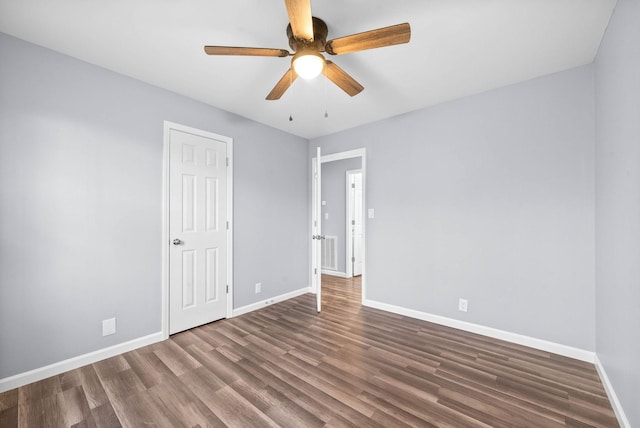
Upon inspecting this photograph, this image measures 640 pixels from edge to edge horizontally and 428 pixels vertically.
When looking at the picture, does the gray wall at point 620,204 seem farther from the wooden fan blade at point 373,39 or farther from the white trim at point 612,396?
the wooden fan blade at point 373,39

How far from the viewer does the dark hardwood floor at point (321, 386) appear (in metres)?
1.56

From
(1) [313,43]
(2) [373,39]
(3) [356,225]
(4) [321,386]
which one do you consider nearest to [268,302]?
(4) [321,386]

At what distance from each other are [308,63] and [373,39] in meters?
0.40

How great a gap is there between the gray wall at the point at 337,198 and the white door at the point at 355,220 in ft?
0.48

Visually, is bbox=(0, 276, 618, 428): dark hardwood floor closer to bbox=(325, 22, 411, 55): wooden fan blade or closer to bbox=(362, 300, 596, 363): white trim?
bbox=(362, 300, 596, 363): white trim

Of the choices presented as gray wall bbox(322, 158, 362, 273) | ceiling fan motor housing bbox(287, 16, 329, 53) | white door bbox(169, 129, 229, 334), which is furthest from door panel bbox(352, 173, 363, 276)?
ceiling fan motor housing bbox(287, 16, 329, 53)

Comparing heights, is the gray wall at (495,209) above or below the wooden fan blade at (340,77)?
below

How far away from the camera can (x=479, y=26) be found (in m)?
1.75

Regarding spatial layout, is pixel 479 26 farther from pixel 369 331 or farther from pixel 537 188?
pixel 369 331

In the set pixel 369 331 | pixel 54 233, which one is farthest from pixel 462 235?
pixel 54 233

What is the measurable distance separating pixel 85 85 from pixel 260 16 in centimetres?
167

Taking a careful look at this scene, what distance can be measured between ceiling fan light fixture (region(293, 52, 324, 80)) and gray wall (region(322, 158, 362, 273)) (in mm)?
3470

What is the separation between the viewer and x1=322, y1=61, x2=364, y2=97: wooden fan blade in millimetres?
1752

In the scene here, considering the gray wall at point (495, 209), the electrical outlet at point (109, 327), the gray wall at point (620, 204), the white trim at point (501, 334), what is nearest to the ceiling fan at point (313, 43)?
the gray wall at point (620, 204)
